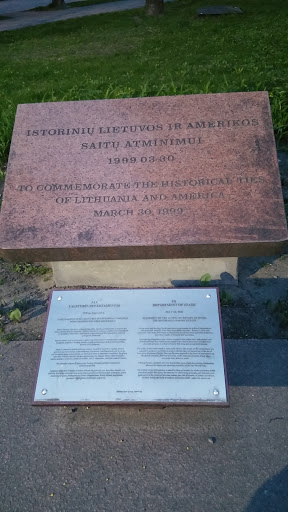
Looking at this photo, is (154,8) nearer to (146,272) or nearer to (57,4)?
(57,4)

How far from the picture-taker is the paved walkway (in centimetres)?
1650

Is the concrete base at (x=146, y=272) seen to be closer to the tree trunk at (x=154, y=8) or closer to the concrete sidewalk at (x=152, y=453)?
the concrete sidewalk at (x=152, y=453)

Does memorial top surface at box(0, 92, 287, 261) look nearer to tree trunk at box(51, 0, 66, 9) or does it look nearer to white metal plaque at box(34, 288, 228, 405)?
white metal plaque at box(34, 288, 228, 405)

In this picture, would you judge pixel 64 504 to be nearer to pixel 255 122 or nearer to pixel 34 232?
pixel 34 232

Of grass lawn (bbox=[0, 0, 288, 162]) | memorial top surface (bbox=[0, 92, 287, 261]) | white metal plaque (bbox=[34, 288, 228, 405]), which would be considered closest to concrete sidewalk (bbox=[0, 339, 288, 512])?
white metal plaque (bbox=[34, 288, 228, 405])

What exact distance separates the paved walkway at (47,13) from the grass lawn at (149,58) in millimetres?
2823

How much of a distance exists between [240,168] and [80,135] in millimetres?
1155

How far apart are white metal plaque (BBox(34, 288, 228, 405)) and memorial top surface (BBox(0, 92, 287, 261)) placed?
0.42 m

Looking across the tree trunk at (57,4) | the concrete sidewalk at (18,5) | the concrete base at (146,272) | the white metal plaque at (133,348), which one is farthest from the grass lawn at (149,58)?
the concrete sidewalk at (18,5)

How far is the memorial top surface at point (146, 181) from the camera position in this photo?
3.20m

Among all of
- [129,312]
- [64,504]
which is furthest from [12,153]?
[64,504]

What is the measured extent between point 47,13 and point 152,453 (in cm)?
1931

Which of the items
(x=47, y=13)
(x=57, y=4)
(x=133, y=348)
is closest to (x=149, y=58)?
(x=133, y=348)

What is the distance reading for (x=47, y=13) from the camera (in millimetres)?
18562
